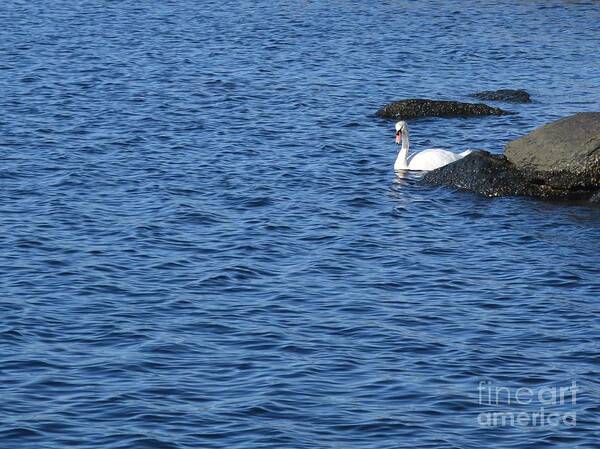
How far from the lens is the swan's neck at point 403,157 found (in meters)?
26.8

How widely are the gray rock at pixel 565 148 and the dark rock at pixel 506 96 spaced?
8592 millimetres

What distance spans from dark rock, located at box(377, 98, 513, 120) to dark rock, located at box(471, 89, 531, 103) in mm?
1836

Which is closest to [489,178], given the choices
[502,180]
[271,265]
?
[502,180]

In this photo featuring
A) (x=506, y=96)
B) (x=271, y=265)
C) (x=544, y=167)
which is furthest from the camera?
(x=506, y=96)

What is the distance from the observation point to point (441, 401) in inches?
588

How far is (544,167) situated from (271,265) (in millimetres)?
7117

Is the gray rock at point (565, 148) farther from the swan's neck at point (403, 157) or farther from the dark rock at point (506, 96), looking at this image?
the dark rock at point (506, 96)

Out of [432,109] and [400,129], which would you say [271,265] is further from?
[432,109]

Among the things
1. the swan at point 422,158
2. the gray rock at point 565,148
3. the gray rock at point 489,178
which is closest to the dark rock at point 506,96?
the swan at point 422,158

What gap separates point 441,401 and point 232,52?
2790cm

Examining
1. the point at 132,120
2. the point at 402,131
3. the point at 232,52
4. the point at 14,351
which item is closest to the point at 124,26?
the point at 232,52

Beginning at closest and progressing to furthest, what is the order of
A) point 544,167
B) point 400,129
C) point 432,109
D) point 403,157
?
point 544,167, point 403,157, point 400,129, point 432,109

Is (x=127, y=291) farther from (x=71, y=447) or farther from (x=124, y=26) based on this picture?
(x=124, y=26)

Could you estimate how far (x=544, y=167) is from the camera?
24828mm
